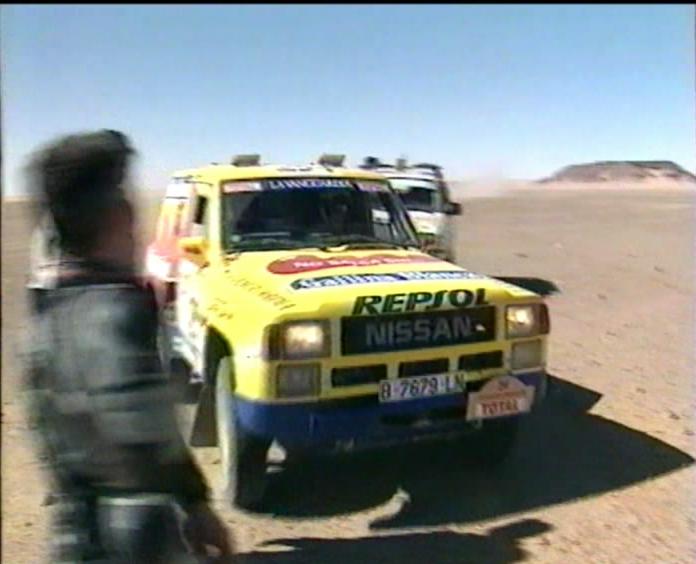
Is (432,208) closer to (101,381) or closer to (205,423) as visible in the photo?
(205,423)

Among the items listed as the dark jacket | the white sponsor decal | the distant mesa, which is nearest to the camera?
the dark jacket

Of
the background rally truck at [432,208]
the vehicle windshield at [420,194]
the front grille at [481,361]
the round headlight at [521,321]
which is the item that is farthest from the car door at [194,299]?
the vehicle windshield at [420,194]

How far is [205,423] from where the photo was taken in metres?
3.70

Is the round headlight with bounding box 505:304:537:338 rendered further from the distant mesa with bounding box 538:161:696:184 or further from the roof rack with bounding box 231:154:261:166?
the roof rack with bounding box 231:154:261:166

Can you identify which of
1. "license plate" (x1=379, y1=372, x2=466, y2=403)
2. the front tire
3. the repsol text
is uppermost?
the repsol text

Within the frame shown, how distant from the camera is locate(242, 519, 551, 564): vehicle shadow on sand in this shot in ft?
10.4

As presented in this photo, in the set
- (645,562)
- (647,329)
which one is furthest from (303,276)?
(647,329)

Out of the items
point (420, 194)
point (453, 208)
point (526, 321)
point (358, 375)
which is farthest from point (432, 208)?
point (358, 375)

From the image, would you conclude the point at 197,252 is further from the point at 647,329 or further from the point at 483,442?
the point at 647,329

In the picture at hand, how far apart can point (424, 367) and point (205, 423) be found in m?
1.10

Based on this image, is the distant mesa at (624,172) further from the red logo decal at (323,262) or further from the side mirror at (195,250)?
the side mirror at (195,250)

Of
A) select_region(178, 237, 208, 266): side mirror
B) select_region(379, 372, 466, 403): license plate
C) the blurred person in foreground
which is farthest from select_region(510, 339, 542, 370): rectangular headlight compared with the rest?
the blurred person in foreground

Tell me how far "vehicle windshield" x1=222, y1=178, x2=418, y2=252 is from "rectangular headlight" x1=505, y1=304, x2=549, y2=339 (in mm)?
915

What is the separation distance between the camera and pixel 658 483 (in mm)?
3832
